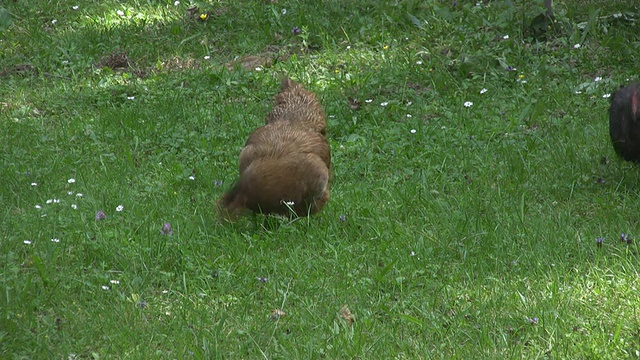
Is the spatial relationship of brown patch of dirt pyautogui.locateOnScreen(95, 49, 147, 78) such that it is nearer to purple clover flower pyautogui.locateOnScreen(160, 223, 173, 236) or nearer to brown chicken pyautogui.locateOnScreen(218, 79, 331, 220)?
brown chicken pyautogui.locateOnScreen(218, 79, 331, 220)

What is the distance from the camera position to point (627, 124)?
21.3 feet

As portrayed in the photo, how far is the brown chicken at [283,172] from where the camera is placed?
593 centimetres

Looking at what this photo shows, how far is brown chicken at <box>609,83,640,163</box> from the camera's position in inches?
253

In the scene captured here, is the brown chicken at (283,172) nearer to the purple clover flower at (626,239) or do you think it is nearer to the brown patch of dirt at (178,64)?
the purple clover flower at (626,239)

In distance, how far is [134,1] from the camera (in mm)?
10828

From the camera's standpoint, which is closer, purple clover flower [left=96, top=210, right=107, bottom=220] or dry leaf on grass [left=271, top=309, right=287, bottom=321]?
dry leaf on grass [left=271, top=309, right=287, bottom=321]

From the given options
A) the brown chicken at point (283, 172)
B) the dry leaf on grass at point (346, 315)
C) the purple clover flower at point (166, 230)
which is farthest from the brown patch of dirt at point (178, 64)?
the dry leaf on grass at point (346, 315)

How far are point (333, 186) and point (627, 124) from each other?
2.13m

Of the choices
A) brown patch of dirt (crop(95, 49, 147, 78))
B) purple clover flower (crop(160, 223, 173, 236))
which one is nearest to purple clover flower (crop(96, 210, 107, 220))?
purple clover flower (crop(160, 223, 173, 236))

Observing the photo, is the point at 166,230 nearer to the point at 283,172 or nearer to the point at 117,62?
the point at 283,172

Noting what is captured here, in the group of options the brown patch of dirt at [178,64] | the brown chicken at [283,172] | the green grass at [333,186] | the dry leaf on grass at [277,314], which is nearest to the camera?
the green grass at [333,186]

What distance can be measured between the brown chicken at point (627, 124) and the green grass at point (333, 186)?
0.24 meters

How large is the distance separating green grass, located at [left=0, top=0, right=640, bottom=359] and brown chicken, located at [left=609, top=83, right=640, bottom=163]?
0.80 ft

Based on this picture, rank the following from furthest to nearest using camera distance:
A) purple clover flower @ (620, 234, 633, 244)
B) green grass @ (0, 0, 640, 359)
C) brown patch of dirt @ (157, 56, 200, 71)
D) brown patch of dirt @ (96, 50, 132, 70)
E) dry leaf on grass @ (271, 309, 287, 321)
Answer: brown patch of dirt @ (96, 50, 132, 70)
brown patch of dirt @ (157, 56, 200, 71)
purple clover flower @ (620, 234, 633, 244)
dry leaf on grass @ (271, 309, 287, 321)
green grass @ (0, 0, 640, 359)
